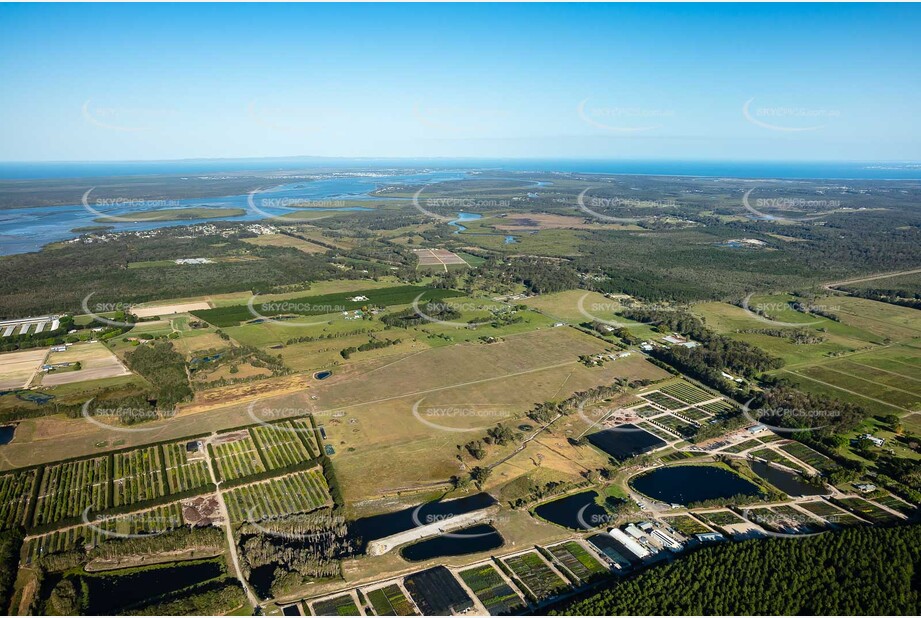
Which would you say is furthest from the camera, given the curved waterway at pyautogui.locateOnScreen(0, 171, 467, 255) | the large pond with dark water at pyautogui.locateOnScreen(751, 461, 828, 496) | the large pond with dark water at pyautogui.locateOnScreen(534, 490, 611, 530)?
the curved waterway at pyautogui.locateOnScreen(0, 171, 467, 255)

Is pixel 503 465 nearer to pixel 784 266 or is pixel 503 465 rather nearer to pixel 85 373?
pixel 85 373

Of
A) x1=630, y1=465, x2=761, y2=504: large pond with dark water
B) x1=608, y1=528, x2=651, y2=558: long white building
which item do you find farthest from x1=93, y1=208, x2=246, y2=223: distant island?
x1=608, y1=528, x2=651, y2=558: long white building

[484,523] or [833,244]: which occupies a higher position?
[833,244]

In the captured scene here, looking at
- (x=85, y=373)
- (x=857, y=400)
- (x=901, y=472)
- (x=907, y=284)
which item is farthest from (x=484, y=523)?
(x=907, y=284)

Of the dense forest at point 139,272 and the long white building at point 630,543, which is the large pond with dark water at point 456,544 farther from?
the dense forest at point 139,272

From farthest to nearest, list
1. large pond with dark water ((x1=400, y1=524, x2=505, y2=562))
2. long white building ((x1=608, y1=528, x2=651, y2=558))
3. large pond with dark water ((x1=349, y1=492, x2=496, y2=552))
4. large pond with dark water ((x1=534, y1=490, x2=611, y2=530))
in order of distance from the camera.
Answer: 1. large pond with dark water ((x1=534, y1=490, x2=611, y2=530))
2. large pond with dark water ((x1=349, y1=492, x2=496, y2=552))
3. long white building ((x1=608, y1=528, x2=651, y2=558))
4. large pond with dark water ((x1=400, y1=524, x2=505, y2=562))

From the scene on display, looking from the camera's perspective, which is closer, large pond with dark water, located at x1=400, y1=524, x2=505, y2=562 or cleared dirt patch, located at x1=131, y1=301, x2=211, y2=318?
large pond with dark water, located at x1=400, y1=524, x2=505, y2=562

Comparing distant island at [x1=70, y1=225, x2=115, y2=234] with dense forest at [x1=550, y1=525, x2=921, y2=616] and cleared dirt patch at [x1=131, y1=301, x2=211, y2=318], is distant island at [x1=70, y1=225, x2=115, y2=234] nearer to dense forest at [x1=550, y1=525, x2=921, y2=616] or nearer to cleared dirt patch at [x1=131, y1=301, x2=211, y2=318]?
cleared dirt patch at [x1=131, y1=301, x2=211, y2=318]
